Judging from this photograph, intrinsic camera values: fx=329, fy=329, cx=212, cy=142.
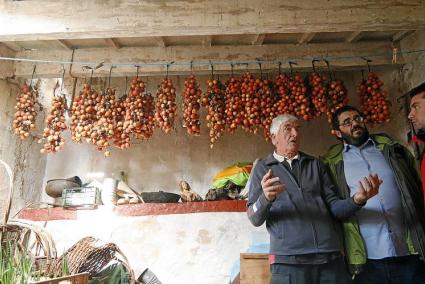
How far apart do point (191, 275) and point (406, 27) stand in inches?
107

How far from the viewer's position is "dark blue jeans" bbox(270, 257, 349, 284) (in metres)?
1.73

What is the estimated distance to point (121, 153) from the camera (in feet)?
13.2

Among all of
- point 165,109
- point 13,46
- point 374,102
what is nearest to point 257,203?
point 165,109

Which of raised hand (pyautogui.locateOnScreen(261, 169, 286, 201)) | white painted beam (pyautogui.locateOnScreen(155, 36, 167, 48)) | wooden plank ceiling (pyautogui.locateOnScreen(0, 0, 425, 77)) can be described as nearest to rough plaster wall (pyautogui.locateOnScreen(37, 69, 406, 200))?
white painted beam (pyautogui.locateOnScreen(155, 36, 167, 48))

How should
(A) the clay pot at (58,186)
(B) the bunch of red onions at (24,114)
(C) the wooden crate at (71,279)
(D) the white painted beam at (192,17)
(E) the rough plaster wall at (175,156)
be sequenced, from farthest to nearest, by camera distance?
(E) the rough plaster wall at (175,156), (A) the clay pot at (58,186), (B) the bunch of red onions at (24,114), (D) the white painted beam at (192,17), (C) the wooden crate at (71,279)

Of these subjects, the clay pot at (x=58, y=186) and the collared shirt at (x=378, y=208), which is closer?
the collared shirt at (x=378, y=208)

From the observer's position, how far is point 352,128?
2.19 m

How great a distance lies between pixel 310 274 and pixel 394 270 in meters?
0.51

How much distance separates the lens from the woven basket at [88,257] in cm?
219

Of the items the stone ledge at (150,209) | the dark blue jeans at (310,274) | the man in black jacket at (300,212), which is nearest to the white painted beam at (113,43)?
the stone ledge at (150,209)

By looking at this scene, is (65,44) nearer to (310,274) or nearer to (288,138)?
(288,138)

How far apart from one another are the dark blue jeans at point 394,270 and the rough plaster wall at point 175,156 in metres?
2.08

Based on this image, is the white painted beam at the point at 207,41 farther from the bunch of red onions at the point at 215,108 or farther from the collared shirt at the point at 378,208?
the collared shirt at the point at 378,208

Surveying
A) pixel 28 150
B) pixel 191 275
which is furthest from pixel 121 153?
pixel 191 275
